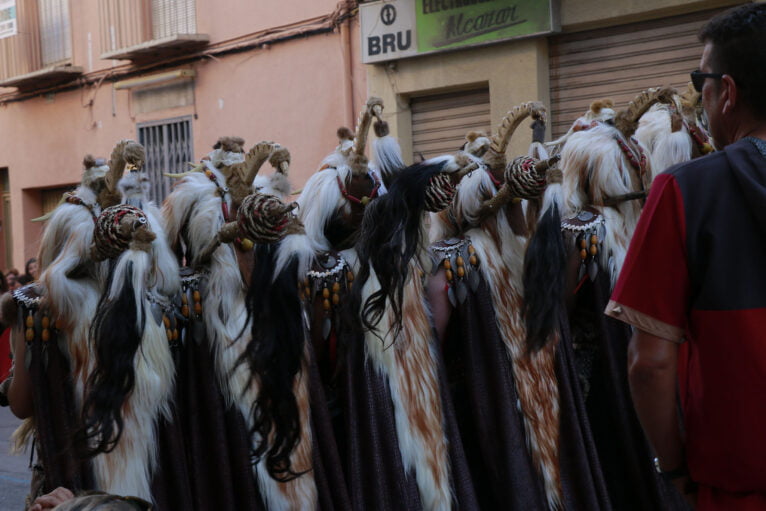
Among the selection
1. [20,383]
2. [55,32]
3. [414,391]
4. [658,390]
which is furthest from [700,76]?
[55,32]

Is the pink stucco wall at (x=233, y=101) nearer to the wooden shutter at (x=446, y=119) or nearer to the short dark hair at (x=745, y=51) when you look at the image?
the wooden shutter at (x=446, y=119)

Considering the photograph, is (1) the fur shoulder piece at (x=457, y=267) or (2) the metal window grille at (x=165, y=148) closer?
(1) the fur shoulder piece at (x=457, y=267)

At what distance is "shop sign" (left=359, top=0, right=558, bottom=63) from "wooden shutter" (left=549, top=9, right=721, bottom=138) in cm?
34

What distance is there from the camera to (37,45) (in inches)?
567

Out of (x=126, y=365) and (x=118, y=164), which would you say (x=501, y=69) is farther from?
(x=126, y=365)

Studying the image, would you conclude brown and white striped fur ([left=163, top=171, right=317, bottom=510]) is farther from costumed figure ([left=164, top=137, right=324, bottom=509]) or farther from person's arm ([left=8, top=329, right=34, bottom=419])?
person's arm ([left=8, top=329, right=34, bottom=419])

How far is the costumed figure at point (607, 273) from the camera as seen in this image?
3.88 meters

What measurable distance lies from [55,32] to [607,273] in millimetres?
12277

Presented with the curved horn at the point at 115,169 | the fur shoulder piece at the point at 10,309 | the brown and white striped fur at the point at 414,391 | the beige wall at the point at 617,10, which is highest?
the beige wall at the point at 617,10

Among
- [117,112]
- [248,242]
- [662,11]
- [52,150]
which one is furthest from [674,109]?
[52,150]

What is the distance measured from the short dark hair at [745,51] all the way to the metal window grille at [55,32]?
1332 centimetres

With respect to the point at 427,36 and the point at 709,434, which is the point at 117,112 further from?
the point at 709,434

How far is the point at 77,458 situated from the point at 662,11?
647cm

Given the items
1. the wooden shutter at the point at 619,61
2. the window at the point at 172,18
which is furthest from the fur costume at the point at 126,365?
the window at the point at 172,18
